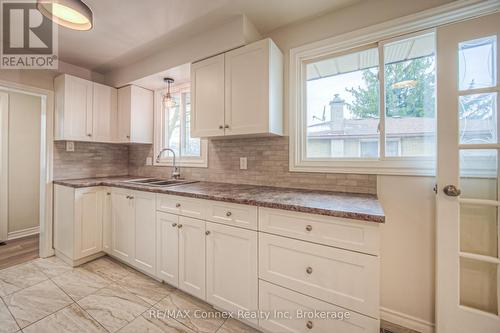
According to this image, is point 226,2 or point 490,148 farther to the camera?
point 226,2

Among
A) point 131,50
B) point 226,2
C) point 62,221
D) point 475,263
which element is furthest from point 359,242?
point 62,221

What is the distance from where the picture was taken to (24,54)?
2285 millimetres

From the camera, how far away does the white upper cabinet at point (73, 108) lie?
2.44 metres

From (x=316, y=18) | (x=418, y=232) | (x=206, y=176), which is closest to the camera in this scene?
(x=418, y=232)

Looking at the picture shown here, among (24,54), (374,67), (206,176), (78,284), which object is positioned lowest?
(78,284)

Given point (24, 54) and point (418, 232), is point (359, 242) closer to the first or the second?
point (418, 232)

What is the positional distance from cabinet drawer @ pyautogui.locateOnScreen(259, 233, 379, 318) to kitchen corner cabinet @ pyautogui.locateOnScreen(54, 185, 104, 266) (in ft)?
6.90

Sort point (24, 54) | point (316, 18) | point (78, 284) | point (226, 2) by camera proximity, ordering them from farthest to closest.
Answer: point (24, 54) → point (78, 284) → point (316, 18) → point (226, 2)

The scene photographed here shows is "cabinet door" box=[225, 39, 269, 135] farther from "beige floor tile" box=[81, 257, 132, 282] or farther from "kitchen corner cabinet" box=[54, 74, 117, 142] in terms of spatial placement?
"kitchen corner cabinet" box=[54, 74, 117, 142]

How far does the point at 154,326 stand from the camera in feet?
4.83

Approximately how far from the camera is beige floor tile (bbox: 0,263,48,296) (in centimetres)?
188

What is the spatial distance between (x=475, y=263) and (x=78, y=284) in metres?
3.12

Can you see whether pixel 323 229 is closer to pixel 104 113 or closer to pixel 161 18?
pixel 161 18

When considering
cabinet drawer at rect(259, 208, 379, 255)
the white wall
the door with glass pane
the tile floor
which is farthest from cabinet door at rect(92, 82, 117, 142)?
the door with glass pane
